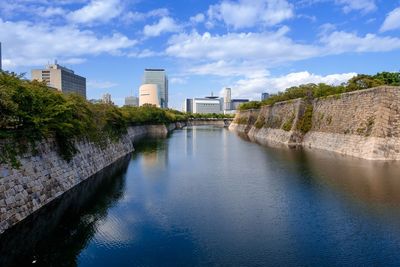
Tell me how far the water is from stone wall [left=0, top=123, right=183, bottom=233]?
45cm

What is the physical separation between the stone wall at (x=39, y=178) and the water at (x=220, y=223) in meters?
0.45

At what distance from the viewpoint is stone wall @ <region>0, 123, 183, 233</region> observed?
37.6ft

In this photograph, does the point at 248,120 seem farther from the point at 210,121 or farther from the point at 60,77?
the point at 210,121

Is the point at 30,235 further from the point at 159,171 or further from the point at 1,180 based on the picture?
the point at 159,171

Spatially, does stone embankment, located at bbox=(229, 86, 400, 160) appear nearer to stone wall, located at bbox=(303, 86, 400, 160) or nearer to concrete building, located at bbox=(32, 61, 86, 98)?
stone wall, located at bbox=(303, 86, 400, 160)

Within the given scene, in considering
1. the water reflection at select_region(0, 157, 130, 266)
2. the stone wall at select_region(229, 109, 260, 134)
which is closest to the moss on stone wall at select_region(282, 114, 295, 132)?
the stone wall at select_region(229, 109, 260, 134)

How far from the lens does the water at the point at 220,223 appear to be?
31.3 feet

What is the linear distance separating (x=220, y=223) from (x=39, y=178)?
23.9ft

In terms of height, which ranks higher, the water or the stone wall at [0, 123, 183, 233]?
the stone wall at [0, 123, 183, 233]

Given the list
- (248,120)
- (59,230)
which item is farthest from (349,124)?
(248,120)

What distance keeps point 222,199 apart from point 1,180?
8.44 meters

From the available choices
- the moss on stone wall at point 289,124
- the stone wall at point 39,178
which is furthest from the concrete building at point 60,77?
the stone wall at point 39,178

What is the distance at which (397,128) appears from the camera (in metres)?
25.6

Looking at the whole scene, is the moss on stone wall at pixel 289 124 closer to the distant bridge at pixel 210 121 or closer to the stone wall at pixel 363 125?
the stone wall at pixel 363 125
